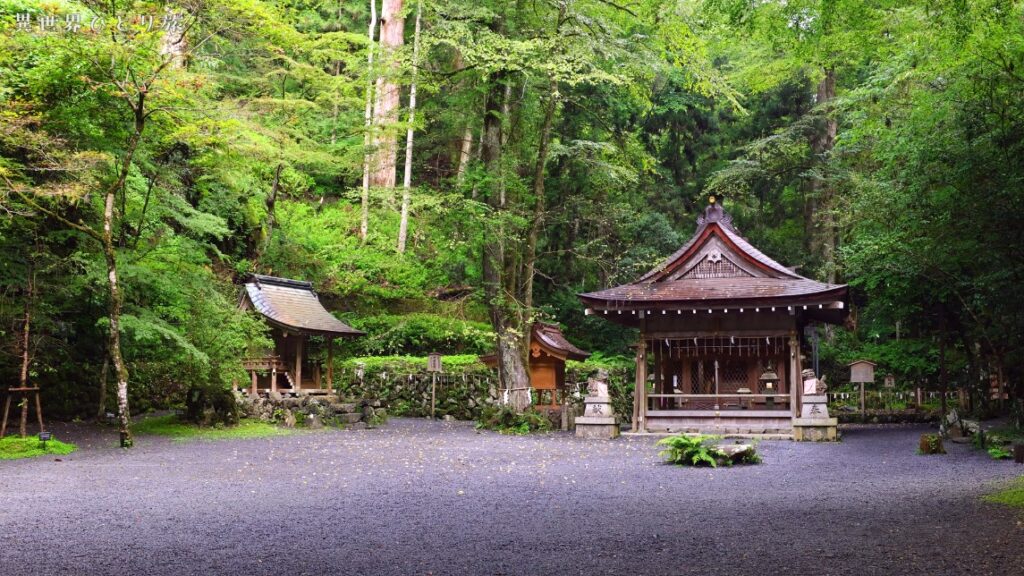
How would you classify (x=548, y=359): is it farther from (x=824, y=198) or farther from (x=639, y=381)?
(x=824, y=198)

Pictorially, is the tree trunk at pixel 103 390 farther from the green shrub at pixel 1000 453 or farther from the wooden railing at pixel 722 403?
the green shrub at pixel 1000 453

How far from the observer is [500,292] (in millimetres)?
19500

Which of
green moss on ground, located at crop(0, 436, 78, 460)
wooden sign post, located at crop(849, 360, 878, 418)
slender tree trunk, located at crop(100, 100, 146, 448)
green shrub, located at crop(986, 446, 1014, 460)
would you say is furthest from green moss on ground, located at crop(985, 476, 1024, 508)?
wooden sign post, located at crop(849, 360, 878, 418)

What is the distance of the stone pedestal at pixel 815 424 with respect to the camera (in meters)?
17.1

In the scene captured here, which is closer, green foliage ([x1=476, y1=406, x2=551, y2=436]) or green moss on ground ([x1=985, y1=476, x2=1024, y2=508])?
green moss on ground ([x1=985, y1=476, x2=1024, y2=508])

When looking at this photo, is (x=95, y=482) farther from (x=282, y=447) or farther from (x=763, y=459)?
(x=763, y=459)

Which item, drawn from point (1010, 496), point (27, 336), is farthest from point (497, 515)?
point (27, 336)

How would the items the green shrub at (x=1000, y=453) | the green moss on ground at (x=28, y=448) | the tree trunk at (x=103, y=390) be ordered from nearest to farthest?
the green shrub at (x=1000, y=453) → the green moss on ground at (x=28, y=448) → the tree trunk at (x=103, y=390)

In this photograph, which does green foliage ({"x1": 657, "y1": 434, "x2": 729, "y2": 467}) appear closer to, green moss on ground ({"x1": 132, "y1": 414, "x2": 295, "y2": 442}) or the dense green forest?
the dense green forest

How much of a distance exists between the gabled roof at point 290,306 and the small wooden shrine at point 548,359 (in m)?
4.37

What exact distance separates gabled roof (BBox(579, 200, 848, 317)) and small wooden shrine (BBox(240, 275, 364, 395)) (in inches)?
304

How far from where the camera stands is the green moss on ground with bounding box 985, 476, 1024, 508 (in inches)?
302

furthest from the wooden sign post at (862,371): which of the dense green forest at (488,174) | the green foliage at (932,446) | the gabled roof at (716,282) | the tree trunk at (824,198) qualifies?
the green foliage at (932,446)

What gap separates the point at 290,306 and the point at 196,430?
568 centimetres
